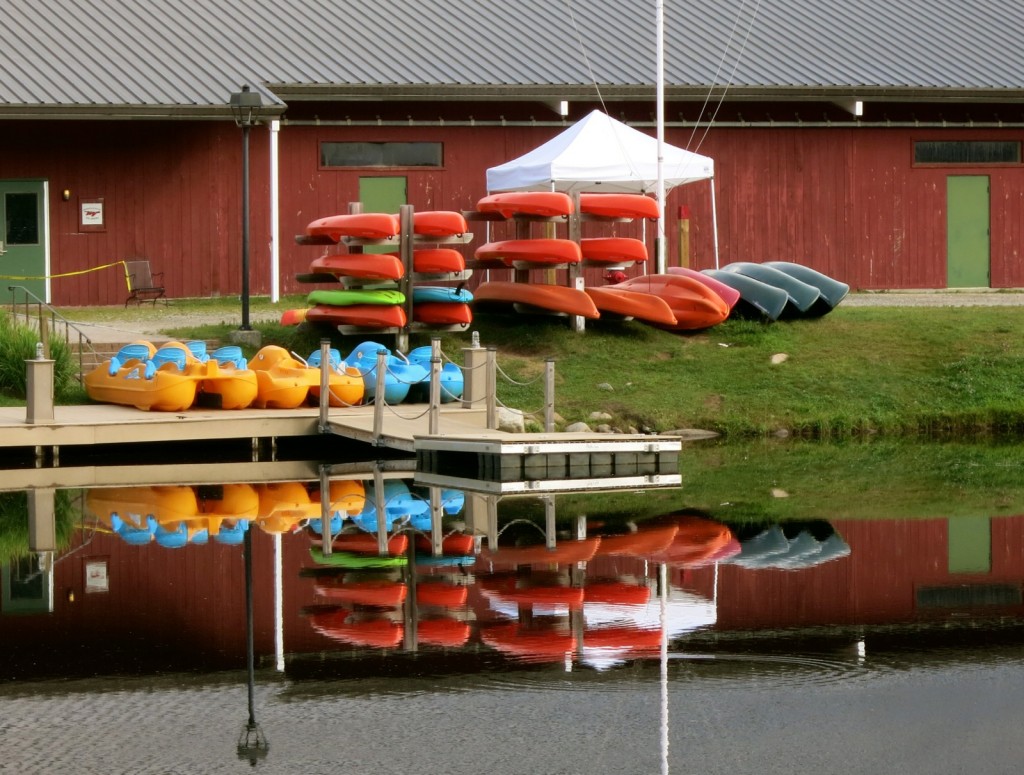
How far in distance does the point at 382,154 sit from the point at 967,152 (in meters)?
10.6

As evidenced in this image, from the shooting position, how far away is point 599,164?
25.1m

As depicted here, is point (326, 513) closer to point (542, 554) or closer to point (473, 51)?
point (542, 554)

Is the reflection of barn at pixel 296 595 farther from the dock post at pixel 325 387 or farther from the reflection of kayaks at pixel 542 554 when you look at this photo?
the dock post at pixel 325 387

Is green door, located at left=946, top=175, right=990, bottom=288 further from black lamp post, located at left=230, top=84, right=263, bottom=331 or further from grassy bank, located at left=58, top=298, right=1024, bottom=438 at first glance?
black lamp post, located at left=230, top=84, right=263, bottom=331

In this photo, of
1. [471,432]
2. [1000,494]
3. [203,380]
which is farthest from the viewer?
[203,380]

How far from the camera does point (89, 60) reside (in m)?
27.4

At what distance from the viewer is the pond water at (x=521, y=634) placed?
7.44 m

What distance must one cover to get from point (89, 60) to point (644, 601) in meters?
19.5

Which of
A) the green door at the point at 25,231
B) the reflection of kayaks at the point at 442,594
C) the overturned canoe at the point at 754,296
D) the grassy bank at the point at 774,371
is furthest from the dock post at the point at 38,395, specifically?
the overturned canoe at the point at 754,296

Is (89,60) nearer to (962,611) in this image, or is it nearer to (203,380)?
(203,380)

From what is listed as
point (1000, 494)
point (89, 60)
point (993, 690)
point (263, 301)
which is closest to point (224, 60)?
point (89, 60)

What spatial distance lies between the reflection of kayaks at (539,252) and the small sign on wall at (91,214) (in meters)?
7.72

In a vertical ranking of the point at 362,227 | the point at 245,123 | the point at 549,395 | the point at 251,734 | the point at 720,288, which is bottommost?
the point at 251,734

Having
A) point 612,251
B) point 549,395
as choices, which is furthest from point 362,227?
point 549,395
